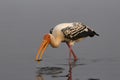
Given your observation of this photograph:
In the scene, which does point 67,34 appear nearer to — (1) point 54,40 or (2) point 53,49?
(1) point 54,40

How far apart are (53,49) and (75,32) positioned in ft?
5.58

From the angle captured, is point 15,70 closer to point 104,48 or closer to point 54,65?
point 54,65

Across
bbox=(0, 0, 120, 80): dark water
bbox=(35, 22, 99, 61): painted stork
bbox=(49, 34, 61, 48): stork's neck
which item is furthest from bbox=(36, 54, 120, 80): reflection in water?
bbox=(49, 34, 61, 48): stork's neck

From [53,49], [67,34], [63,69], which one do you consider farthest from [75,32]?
[63,69]

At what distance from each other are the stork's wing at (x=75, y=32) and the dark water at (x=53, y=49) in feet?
1.95

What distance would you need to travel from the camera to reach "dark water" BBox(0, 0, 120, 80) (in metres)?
13.2

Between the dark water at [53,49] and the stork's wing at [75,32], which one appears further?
the stork's wing at [75,32]

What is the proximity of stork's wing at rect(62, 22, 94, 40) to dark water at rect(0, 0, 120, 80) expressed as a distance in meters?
0.59

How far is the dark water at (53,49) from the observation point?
13.2 meters

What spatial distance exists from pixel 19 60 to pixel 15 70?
1.51 metres

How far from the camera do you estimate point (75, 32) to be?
624 inches

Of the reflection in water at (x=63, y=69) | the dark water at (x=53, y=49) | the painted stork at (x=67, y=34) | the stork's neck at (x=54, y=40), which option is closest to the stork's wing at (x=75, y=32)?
the painted stork at (x=67, y=34)

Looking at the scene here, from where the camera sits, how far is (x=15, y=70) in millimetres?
13516

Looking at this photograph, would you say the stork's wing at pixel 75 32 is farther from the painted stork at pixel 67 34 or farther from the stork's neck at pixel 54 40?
the stork's neck at pixel 54 40
